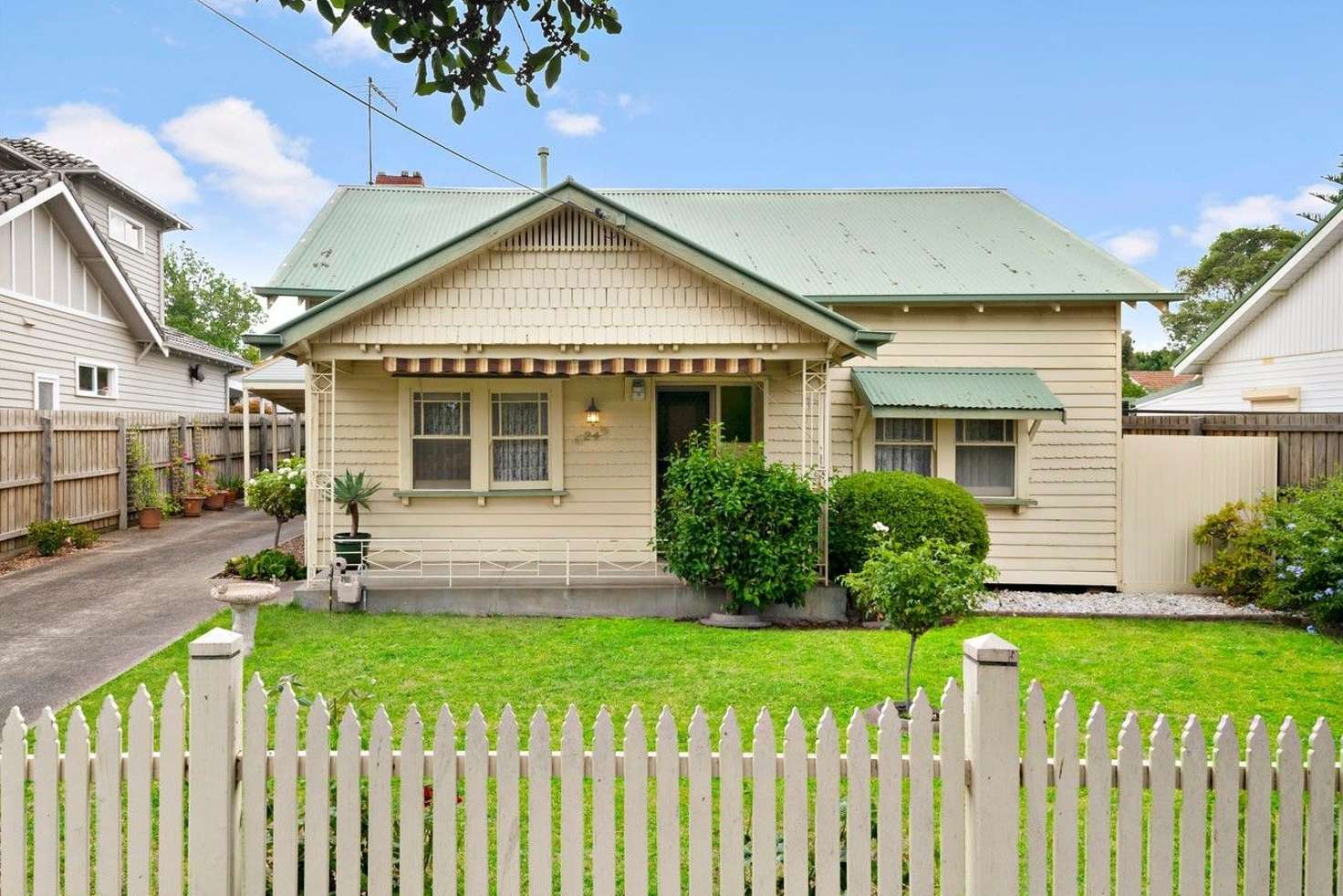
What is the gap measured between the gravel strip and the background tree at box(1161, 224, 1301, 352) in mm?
30066

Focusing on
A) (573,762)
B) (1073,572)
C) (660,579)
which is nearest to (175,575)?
(660,579)

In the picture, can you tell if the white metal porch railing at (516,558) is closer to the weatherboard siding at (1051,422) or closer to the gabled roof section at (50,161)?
the weatherboard siding at (1051,422)

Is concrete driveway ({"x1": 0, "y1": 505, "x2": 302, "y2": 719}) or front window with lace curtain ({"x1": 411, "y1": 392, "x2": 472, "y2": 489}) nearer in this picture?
concrete driveway ({"x1": 0, "y1": 505, "x2": 302, "y2": 719})

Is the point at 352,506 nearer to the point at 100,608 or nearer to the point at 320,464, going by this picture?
the point at 320,464

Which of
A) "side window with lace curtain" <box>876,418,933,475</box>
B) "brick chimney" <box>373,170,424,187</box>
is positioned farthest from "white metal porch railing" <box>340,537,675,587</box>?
"brick chimney" <box>373,170,424,187</box>

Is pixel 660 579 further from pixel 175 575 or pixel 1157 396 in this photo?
pixel 1157 396

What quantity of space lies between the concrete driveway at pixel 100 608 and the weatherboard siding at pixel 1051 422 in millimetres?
8405

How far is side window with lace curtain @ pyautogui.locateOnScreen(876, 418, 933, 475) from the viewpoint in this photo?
11.3 meters

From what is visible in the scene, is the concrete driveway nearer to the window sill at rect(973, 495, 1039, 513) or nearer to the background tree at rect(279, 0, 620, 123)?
the background tree at rect(279, 0, 620, 123)

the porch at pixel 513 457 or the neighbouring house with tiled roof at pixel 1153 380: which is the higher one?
the neighbouring house with tiled roof at pixel 1153 380

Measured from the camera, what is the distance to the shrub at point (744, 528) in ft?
29.3

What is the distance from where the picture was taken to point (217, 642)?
2.85 meters

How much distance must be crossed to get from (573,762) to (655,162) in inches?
787

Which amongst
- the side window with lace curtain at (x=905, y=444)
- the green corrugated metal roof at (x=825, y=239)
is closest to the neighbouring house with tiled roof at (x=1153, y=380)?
the green corrugated metal roof at (x=825, y=239)
